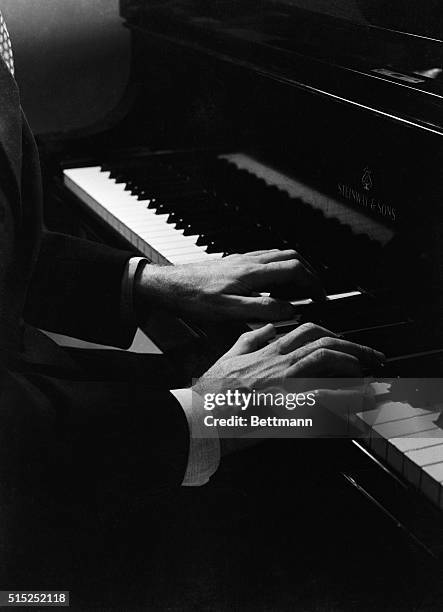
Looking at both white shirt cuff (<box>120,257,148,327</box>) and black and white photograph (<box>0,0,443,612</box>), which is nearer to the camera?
black and white photograph (<box>0,0,443,612</box>)

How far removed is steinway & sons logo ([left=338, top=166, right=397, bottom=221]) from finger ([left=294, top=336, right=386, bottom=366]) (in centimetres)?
26

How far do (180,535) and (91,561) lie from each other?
0.53 ft

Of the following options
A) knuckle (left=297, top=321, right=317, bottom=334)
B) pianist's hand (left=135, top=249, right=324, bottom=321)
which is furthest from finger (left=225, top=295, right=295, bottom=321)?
knuckle (left=297, top=321, right=317, bottom=334)

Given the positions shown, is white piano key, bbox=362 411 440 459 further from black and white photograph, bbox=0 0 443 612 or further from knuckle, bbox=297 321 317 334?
knuckle, bbox=297 321 317 334

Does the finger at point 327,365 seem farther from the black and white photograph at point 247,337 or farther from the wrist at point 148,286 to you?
the wrist at point 148,286

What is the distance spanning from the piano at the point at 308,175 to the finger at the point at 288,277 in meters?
0.03

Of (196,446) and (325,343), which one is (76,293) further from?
(325,343)

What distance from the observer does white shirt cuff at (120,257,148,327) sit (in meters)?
1.62

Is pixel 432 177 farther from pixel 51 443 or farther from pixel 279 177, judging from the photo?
pixel 51 443

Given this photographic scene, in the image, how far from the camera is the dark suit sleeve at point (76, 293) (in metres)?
1.68

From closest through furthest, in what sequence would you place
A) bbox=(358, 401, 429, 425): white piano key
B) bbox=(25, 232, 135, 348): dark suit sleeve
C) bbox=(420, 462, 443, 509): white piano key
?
bbox=(420, 462, 443, 509): white piano key
bbox=(358, 401, 429, 425): white piano key
bbox=(25, 232, 135, 348): dark suit sleeve

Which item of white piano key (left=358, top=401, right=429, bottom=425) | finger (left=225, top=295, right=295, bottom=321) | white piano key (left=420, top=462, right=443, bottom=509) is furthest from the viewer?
finger (left=225, top=295, right=295, bottom=321)

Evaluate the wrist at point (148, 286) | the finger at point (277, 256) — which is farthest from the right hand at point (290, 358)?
the wrist at point (148, 286)

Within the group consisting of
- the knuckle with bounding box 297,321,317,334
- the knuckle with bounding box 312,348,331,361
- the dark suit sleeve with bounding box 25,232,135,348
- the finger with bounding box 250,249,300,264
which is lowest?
the dark suit sleeve with bounding box 25,232,135,348
